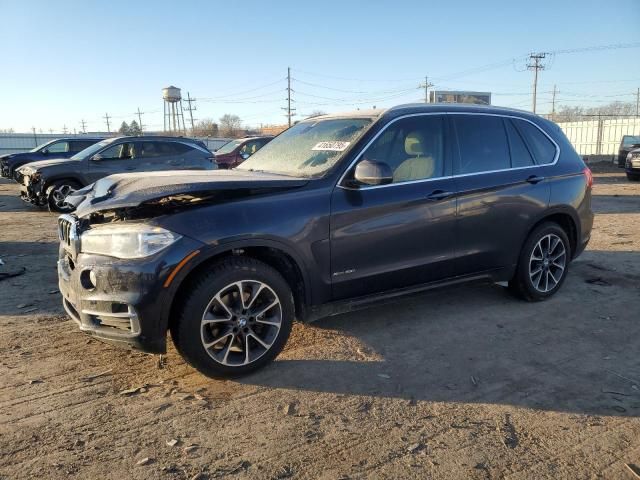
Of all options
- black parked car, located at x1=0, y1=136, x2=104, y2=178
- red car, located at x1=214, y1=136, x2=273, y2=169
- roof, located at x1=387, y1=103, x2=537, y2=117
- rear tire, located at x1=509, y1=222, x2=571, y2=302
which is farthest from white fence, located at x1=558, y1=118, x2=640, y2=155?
roof, located at x1=387, y1=103, x2=537, y2=117

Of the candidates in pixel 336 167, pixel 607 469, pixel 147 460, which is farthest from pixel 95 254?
pixel 607 469

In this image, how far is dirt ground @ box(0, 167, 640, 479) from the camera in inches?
102

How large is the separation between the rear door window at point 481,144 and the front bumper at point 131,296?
2.62 metres

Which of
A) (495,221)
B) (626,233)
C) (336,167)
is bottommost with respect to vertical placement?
(626,233)

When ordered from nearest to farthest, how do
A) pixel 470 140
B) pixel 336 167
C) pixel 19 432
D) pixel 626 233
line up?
pixel 19 432 → pixel 336 167 → pixel 470 140 → pixel 626 233

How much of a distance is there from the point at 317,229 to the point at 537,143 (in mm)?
2802

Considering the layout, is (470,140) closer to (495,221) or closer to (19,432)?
(495,221)

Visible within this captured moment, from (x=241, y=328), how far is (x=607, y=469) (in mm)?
2256

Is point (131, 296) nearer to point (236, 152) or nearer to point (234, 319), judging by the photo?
point (234, 319)

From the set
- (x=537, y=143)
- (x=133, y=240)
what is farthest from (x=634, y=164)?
(x=133, y=240)

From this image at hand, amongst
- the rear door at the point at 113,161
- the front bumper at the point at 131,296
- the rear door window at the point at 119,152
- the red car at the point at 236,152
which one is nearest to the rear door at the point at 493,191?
the front bumper at the point at 131,296

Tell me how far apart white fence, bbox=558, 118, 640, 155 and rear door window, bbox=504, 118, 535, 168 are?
3806cm

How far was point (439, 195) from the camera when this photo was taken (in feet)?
13.8

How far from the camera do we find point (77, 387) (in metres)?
3.33
